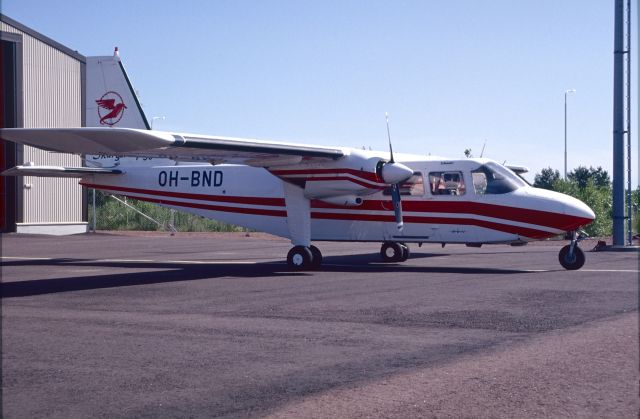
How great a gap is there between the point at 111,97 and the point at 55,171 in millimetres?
3524

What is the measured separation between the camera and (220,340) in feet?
29.3

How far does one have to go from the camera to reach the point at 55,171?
848 inches

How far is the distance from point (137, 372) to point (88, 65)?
18.9m

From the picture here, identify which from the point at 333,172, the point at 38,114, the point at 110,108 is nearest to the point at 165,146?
the point at 333,172

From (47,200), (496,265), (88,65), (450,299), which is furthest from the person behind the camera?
(47,200)

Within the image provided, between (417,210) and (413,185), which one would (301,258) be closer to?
(417,210)

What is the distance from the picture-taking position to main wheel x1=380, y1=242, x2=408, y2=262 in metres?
21.2

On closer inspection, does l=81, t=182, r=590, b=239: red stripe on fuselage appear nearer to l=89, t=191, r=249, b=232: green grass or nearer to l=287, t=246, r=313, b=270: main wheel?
l=287, t=246, r=313, b=270: main wheel

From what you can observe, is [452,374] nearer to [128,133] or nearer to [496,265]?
[128,133]

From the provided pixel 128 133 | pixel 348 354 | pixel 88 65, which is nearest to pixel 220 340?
pixel 348 354

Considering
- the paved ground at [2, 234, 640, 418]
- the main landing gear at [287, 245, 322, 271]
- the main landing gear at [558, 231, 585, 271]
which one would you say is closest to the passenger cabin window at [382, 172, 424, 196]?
the main landing gear at [287, 245, 322, 271]

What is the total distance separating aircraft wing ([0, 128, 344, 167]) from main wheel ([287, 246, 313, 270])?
2231mm

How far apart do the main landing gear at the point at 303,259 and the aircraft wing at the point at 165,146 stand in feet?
7.30

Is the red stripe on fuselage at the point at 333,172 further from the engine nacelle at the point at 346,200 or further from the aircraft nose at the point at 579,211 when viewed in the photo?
the aircraft nose at the point at 579,211
